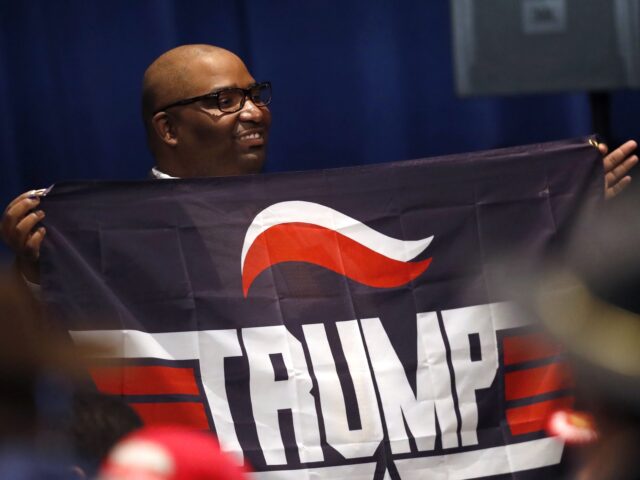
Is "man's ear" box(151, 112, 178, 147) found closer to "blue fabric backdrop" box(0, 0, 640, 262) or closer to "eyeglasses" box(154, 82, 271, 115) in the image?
"eyeglasses" box(154, 82, 271, 115)

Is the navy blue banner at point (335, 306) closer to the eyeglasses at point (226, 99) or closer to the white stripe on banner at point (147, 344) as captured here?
the white stripe on banner at point (147, 344)

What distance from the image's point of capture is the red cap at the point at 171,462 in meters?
1.14

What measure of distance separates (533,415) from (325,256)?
22.6 inches

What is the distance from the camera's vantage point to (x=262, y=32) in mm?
3529

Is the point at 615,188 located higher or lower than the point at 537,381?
higher

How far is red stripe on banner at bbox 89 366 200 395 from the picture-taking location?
8.29 ft

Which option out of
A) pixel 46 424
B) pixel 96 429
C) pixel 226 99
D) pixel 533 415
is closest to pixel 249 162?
pixel 226 99

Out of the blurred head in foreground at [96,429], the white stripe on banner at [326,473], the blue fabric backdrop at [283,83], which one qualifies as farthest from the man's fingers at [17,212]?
the blurred head in foreground at [96,429]

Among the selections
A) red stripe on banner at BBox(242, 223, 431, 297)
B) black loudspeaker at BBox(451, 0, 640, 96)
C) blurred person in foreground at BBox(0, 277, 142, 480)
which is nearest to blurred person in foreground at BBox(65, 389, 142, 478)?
blurred person in foreground at BBox(0, 277, 142, 480)

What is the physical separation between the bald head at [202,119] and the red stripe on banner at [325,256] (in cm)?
28

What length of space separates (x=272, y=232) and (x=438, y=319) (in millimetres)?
421

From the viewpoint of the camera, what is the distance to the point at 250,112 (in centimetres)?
279

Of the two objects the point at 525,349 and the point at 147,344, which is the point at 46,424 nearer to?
the point at 147,344

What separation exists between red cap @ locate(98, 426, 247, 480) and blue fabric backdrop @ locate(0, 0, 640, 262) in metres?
2.44
